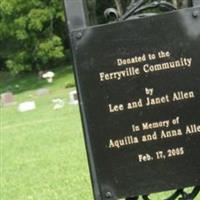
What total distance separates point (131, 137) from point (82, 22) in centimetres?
68

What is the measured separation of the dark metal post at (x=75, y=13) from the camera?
411 cm

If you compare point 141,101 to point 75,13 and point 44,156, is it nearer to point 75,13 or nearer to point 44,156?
point 75,13

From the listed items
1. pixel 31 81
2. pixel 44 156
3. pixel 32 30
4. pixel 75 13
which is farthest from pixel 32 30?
pixel 75 13

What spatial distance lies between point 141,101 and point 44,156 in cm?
1051

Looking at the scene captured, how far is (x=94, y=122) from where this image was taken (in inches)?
162

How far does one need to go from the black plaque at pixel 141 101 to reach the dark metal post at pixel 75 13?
5 centimetres

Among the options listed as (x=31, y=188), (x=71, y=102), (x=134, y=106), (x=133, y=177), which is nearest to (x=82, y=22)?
(x=134, y=106)

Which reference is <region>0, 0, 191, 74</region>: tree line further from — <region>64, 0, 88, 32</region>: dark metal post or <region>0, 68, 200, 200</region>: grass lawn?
<region>64, 0, 88, 32</region>: dark metal post

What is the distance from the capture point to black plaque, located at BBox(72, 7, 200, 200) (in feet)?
13.4

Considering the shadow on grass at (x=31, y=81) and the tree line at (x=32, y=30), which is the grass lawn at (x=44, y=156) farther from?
the tree line at (x=32, y=30)

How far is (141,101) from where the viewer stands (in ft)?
13.4

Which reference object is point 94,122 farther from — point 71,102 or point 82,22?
point 71,102

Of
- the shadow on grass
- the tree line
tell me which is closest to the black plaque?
the shadow on grass

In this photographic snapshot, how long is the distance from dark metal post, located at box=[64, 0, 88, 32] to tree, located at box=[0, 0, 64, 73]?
4044cm
